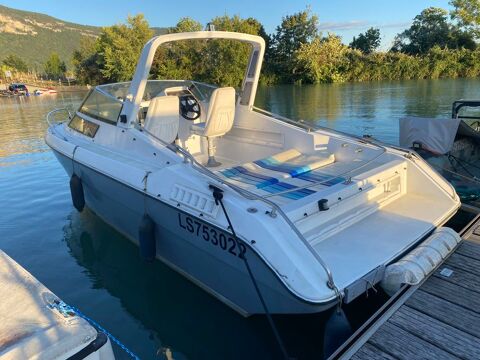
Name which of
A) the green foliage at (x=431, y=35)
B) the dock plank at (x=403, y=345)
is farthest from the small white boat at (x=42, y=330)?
the green foliage at (x=431, y=35)

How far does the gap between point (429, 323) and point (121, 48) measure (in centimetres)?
4030

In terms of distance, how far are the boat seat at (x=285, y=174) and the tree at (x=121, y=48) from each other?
34643 mm

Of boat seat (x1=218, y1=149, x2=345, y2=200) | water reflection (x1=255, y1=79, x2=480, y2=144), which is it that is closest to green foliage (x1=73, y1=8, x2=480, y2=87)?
water reflection (x1=255, y1=79, x2=480, y2=144)

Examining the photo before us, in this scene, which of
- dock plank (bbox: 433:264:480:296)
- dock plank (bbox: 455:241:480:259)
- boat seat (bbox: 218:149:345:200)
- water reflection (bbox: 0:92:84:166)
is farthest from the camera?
water reflection (bbox: 0:92:84:166)

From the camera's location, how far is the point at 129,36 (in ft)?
130

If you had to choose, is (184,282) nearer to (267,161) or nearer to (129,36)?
(267,161)

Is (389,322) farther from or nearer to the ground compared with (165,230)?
nearer to the ground

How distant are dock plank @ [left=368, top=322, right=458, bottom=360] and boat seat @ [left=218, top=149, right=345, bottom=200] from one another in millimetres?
1483

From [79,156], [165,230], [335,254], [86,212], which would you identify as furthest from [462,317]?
[86,212]

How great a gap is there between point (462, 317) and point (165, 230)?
2.61 meters

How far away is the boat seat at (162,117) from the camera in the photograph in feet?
15.7

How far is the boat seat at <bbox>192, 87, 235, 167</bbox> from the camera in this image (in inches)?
200

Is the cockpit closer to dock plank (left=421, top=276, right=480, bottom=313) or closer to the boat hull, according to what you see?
the boat hull

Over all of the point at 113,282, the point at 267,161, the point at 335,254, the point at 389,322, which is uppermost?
the point at 267,161
